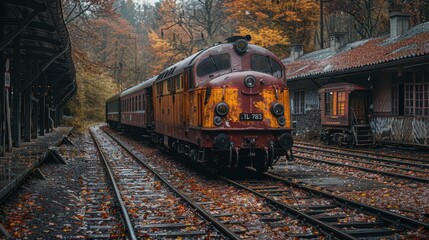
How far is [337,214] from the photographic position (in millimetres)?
7848

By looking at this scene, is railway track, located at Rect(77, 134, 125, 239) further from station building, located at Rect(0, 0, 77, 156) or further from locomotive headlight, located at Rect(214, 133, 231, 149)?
station building, located at Rect(0, 0, 77, 156)

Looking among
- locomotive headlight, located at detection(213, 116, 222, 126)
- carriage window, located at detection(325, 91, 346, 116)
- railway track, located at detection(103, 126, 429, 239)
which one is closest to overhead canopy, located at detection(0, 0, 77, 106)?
locomotive headlight, located at detection(213, 116, 222, 126)

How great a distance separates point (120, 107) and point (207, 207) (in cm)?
2701

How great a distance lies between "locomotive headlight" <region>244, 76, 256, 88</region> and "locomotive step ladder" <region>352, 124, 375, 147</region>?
1150 centimetres

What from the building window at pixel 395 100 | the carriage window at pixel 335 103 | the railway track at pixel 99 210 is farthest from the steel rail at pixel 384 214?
the carriage window at pixel 335 103

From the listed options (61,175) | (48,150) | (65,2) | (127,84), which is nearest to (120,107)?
(65,2)

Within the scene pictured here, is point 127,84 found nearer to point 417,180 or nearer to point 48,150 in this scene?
point 48,150

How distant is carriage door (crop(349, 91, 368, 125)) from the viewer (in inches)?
865

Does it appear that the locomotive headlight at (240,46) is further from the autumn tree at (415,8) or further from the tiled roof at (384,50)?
the autumn tree at (415,8)

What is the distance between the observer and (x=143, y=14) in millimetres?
107812

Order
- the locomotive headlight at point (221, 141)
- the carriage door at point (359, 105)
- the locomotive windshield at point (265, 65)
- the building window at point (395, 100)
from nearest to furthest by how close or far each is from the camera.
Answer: the locomotive headlight at point (221, 141) < the locomotive windshield at point (265, 65) < the building window at point (395, 100) < the carriage door at point (359, 105)

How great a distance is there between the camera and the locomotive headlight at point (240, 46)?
470 inches

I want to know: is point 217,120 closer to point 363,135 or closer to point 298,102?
Result: point 363,135

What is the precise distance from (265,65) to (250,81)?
1284mm
